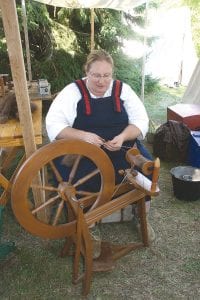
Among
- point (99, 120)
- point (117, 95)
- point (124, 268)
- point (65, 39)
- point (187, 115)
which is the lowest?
point (124, 268)

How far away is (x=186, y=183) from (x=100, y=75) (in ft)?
4.70

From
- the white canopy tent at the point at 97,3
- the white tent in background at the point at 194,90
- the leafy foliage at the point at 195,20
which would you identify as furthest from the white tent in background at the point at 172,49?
the white canopy tent at the point at 97,3

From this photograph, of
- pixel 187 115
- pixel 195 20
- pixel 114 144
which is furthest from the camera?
pixel 195 20

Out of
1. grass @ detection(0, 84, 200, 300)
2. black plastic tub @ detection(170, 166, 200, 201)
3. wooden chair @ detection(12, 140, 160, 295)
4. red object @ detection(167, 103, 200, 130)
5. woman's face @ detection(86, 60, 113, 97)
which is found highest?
woman's face @ detection(86, 60, 113, 97)

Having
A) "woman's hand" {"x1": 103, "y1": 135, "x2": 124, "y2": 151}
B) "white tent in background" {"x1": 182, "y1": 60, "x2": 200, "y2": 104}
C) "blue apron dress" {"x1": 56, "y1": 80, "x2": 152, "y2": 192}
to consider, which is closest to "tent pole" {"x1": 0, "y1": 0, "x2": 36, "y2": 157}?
"blue apron dress" {"x1": 56, "y1": 80, "x2": 152, "y2": 192}

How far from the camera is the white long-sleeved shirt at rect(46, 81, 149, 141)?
7.61 ft

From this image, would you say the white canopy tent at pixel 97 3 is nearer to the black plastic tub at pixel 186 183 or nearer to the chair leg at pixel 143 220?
the black plastic tub at pixel 186 183

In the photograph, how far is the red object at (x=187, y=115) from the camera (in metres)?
4.28

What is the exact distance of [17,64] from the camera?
6.20 ft

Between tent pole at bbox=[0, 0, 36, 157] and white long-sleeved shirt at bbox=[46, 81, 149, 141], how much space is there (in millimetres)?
220

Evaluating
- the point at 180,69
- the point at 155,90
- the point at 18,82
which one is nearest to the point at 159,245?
the point at 18,82

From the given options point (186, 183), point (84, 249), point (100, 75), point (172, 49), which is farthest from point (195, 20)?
point (84, 249)

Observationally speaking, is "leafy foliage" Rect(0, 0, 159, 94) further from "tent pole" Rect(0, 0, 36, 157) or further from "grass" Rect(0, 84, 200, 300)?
"tent pole" Rect(0, 0, 36, 157)

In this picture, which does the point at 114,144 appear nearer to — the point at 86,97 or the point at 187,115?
the point at 86,97
